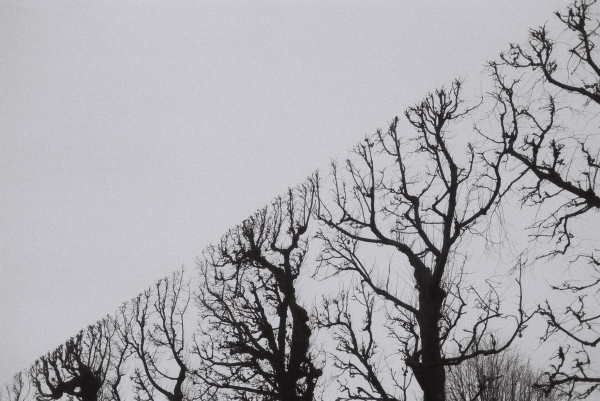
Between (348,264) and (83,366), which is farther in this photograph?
(83,366)

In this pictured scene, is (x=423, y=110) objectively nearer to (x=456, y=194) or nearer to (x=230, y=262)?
(x=456, y=194)

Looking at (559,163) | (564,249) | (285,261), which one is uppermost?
(285,261)

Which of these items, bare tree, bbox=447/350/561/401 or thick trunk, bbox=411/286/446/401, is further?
bare tree, bbox=447/350/561/401

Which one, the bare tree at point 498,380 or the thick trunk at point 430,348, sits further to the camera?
the bare tree at point 498,380

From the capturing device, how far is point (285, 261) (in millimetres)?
14141

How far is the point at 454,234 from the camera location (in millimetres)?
8781

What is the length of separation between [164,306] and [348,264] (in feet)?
42.8

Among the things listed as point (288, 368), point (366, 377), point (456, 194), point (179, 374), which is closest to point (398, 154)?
point (456, 194)

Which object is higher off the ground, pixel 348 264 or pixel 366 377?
pixel 348 264

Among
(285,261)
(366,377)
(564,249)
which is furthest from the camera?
(285,261)

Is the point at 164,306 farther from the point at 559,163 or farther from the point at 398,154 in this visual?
the point at 559,163

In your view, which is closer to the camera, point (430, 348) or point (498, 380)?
point (430, 348)

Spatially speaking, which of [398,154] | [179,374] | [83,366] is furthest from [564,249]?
[83,366]

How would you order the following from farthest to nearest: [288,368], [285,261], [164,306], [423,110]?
[164,306], [285,261], [288,368], [423,110]
